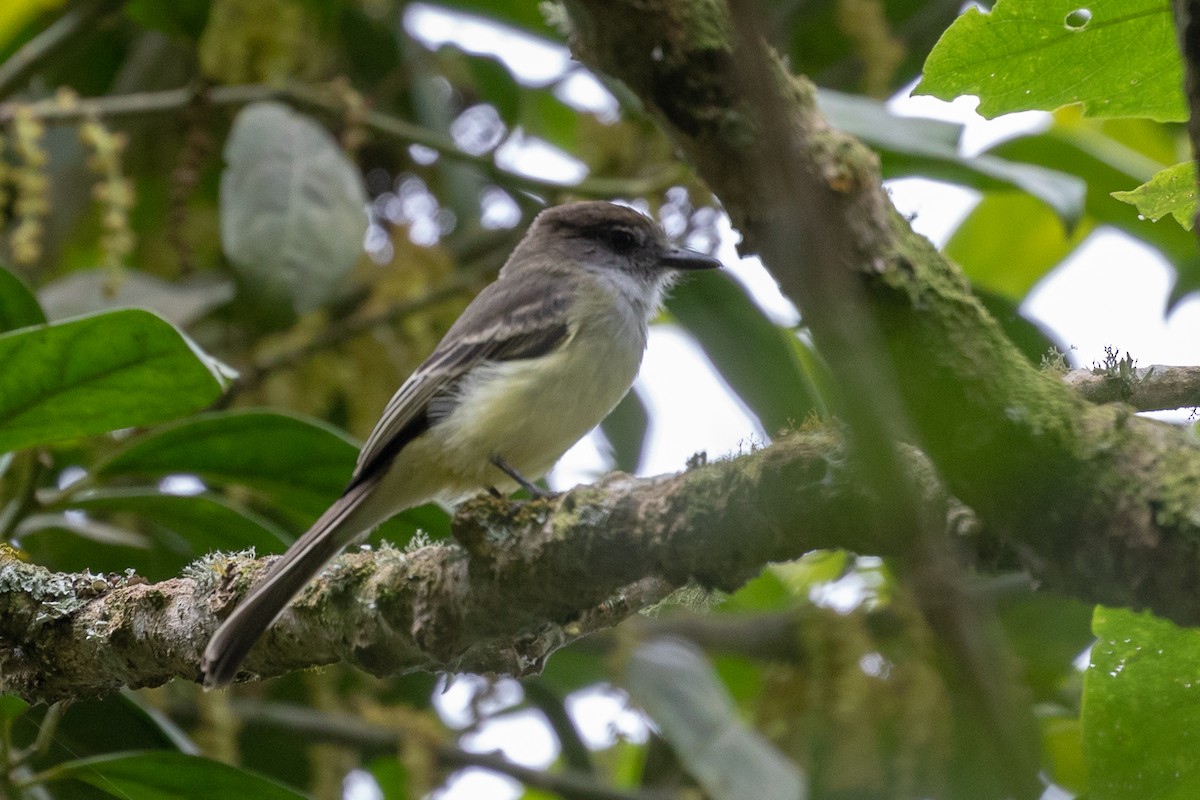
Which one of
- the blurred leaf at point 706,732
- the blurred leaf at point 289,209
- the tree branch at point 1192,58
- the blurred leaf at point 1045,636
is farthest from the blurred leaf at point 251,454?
the tree branch at point 1192,58

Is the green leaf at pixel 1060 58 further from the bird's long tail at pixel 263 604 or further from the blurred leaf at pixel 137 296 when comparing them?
the blurred leaf at pixel 137 296

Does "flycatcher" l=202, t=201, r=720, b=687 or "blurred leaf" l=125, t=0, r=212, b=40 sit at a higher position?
"blurred leaf" l=125, t=0, r=212, b=40

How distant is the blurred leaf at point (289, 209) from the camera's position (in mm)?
3742

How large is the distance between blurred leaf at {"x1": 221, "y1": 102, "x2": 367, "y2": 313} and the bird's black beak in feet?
3.12

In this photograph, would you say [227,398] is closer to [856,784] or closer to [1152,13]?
[856,784]

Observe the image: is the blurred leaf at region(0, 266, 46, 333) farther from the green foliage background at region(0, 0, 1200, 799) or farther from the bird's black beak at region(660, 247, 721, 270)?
the bird's black beak at region(660, 247, 721, 270)

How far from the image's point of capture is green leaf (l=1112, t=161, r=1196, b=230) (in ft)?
5.92

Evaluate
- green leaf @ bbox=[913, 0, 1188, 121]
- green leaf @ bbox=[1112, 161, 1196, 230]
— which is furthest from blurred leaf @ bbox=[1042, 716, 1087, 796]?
green leaf @ bbox=[913, 0, 1188, 121]

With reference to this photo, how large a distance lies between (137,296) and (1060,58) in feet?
10.3

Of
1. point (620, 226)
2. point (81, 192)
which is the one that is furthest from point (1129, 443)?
point (81, 192)

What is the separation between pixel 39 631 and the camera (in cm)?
256

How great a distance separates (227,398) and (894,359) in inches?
126

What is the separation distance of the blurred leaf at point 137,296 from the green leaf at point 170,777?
154cm

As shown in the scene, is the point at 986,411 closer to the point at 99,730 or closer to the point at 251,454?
the point at 251,454
